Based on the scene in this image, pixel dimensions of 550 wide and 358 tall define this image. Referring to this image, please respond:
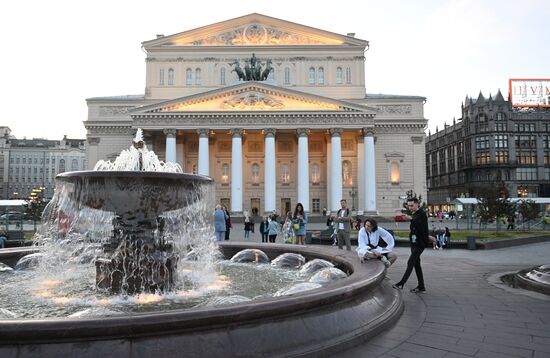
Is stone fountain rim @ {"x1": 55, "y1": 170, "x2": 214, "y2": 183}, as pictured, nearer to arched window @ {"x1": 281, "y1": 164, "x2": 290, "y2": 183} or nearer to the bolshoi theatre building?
the bolshoi theatre building

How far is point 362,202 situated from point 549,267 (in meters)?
37.0

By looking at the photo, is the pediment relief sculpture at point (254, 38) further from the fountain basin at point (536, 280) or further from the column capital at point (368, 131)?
the fountain basin at point (536, 280)

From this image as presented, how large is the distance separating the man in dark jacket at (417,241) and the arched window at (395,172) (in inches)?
1615

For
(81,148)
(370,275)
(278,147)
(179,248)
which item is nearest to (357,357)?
(370,275)

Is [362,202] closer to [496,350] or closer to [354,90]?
[354,90]

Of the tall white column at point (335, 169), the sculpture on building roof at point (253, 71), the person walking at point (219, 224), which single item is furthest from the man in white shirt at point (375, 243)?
the sculpture on building roof at point (253, 71)

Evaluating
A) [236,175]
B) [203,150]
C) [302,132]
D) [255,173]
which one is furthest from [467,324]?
[255,173]

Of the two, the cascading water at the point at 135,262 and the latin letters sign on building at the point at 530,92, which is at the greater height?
the latin letters sign on building at the point at 530,92

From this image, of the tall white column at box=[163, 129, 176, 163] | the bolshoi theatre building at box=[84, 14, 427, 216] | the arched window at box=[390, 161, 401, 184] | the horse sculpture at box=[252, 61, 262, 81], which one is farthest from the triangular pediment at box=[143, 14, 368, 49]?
the arched window at box=[390, 161, 401, 184]

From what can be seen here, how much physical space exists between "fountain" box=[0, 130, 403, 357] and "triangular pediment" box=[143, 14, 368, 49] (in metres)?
43.4

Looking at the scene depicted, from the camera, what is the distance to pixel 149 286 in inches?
248

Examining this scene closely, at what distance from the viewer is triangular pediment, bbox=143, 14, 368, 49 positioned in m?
50.3

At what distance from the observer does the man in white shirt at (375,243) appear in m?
7.44

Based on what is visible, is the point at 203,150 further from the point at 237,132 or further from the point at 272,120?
the point at 272,120
